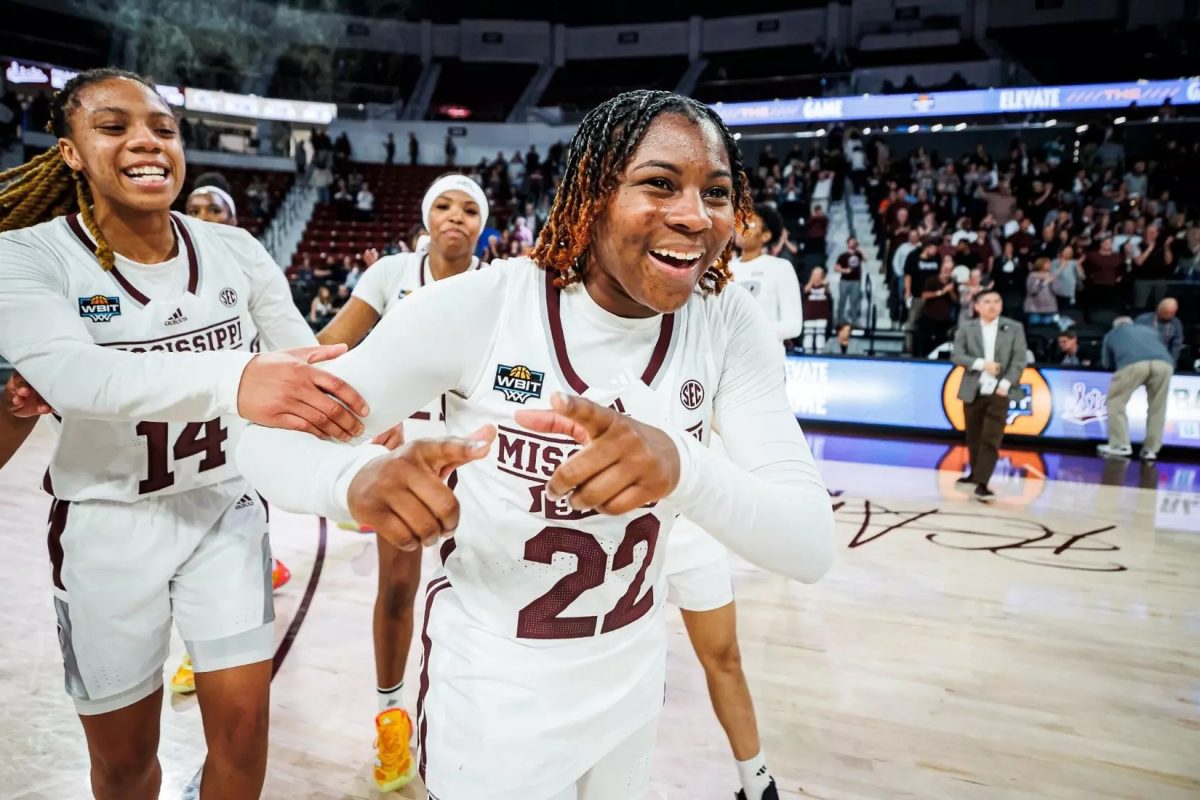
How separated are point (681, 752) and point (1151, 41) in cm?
2185

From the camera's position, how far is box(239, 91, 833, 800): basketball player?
4.38 feet

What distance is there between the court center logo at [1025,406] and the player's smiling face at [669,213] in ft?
26.1

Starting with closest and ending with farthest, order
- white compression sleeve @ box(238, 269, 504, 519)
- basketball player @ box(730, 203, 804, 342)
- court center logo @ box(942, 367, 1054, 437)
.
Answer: white compression sleeve @ box(238, 269, 504, 519) < basketball player @ box(730, 203, 804, 342) < court center logo @ box(942, 367, 1054, 437)

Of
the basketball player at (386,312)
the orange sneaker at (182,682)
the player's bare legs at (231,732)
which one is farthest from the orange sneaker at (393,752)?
the orange sneaker at (182,682)

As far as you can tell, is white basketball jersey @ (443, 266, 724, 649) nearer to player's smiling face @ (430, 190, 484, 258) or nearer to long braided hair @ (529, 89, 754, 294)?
long braided hair @ (529, 89, 754, 294)

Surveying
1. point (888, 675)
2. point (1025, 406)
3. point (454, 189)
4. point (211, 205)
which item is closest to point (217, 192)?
point (211, 205)

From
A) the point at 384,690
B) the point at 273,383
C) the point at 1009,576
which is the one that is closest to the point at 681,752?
the point at 384,690

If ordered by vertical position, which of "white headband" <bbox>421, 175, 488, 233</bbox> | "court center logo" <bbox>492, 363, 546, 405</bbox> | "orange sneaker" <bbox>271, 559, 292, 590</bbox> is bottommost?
"orange sneaker" <bbox>271, 559, 292, 590</bbox>

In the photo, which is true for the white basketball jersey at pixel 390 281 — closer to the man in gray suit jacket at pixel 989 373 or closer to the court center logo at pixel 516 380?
the court center logo at pixel 516 380

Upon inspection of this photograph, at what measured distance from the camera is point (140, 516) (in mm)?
2018

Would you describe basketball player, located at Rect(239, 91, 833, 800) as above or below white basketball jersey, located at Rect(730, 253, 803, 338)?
below

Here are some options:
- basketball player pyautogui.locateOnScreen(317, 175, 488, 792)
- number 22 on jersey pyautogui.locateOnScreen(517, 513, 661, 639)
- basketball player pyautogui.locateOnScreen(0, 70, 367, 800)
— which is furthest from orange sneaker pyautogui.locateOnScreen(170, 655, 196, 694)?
number 22 on jersey pyautogui.locateOnScreen(517, 513, 661, 639)

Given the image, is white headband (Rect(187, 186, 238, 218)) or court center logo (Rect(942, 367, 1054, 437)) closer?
white headband (Rect(187, 186, 238, 218))

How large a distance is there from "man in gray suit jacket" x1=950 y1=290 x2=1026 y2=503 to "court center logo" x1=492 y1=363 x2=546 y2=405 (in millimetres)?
6016
